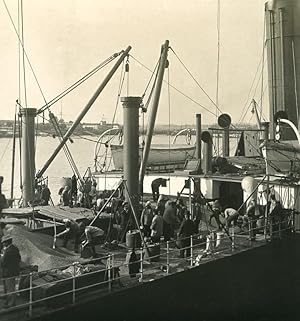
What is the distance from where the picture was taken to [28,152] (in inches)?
650

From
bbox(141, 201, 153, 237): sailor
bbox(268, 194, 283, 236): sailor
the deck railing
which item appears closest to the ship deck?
the deck railing

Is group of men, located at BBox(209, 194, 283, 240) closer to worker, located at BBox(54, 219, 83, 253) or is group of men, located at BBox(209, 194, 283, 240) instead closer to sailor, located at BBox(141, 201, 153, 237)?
sailor, located at BBox(141, 201, 153, 237)

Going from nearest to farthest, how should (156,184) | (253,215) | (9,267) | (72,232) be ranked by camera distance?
(9,267), (72,232), (253,215), (156,184)

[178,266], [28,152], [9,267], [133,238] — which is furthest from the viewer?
[28,152]

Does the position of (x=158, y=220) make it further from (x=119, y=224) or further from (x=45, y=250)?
(x=45, y=250)

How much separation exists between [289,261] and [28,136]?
9.22 meters

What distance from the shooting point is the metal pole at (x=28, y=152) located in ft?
54.5

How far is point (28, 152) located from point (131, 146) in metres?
4.62

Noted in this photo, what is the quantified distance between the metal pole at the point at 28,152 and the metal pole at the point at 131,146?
4440 millimetres

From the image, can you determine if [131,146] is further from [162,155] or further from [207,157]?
[162,155]

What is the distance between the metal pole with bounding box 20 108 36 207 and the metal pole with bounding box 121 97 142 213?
14.6 ft

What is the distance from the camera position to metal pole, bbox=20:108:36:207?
54.5 ft

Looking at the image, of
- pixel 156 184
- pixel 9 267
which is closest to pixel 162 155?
pixel 156 184

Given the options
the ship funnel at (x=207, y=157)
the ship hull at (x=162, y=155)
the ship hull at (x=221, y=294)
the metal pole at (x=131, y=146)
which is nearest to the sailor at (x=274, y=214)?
the ship hull at (x=221, y=294)
